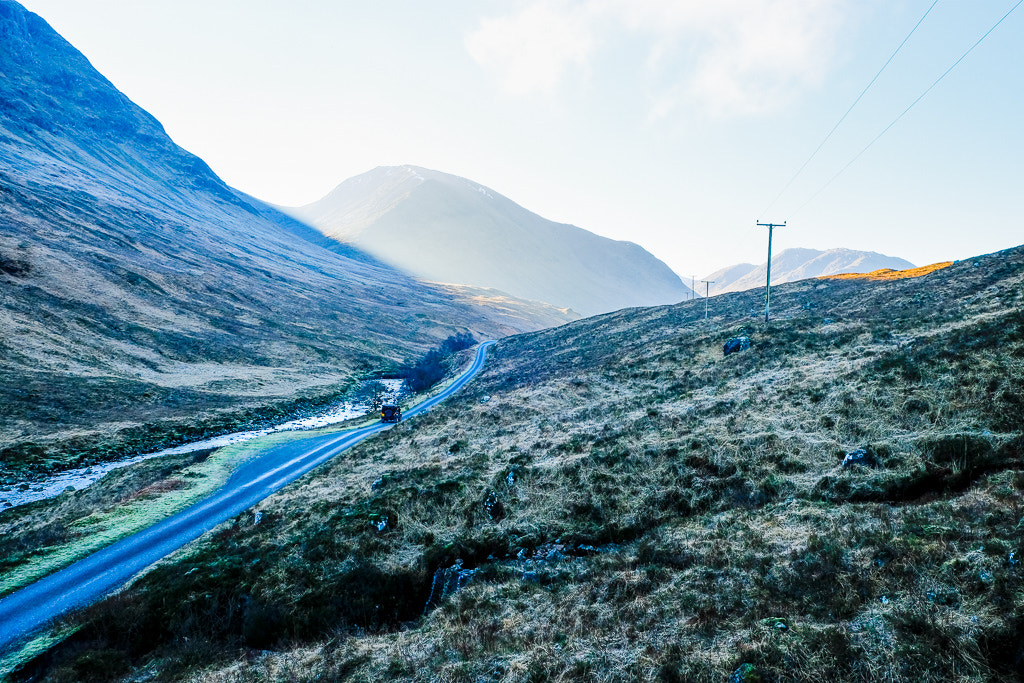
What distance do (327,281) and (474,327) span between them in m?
61.8

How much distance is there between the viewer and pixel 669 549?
13555 mm

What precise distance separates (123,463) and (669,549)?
39541 millimetres

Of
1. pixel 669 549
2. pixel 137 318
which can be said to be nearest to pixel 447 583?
pixel 669 549

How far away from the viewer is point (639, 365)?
4022cm

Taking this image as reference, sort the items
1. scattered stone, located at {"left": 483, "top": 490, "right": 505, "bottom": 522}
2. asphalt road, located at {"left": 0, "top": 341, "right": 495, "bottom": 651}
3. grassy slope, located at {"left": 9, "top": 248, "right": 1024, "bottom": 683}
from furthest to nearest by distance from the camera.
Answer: scattered stone, located at {"left": 483, "top": 490, "right": 505, "bottom": 522}, asphalt road, located at {"left": 0, "top": 341, "right": 495, "bottom": 651}, grassy slope, located at {"left": 9, "top": 248, "right": 1024, "bottom": 683}

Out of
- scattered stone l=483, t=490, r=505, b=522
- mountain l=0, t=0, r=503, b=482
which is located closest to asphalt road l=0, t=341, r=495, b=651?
scattered stone l=483, t=490, r=505, b=522

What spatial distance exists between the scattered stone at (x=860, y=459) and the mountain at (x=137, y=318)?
4633 centimetres

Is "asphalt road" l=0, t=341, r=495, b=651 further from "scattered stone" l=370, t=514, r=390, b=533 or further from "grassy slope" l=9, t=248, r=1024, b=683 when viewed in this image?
"scattered stone" l=370, t=514, r=390, b=533

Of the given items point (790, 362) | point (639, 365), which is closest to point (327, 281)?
point (639, 365)

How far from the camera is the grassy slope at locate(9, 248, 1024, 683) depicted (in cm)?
877

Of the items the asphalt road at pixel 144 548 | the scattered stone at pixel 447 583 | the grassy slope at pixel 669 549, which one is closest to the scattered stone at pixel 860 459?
the grassy slope at pixel 669 549

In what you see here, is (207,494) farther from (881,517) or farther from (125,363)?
(125,363)

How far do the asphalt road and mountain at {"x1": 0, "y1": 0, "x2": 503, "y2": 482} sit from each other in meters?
15.7

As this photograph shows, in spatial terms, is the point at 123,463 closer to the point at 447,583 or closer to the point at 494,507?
the point at 494,507
